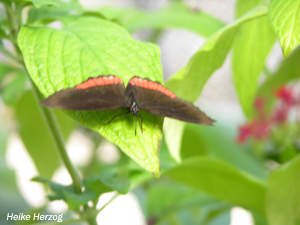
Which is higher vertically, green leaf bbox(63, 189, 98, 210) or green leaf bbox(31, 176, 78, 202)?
green leaf bbox(63, 189, 98, 210)

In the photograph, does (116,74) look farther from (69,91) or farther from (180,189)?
(180,189)

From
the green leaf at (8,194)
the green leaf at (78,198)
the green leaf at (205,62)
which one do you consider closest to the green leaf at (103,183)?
the green leaf at (78,198)

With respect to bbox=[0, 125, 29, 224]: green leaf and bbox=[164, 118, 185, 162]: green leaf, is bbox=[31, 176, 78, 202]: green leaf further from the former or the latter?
bbox=[0, 125, 29, 224]: green leaf

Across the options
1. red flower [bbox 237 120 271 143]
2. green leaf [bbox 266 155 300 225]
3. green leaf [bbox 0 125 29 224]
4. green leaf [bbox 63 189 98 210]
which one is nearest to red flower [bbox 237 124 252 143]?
red flower [bbox 237 120 271 143]

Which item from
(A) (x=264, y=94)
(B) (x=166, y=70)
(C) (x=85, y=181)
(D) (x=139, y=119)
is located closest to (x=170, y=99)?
(D) (x=139, y=119)

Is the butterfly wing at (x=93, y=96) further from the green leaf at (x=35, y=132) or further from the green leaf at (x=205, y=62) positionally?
the green leaf at (x=35, y=132)
